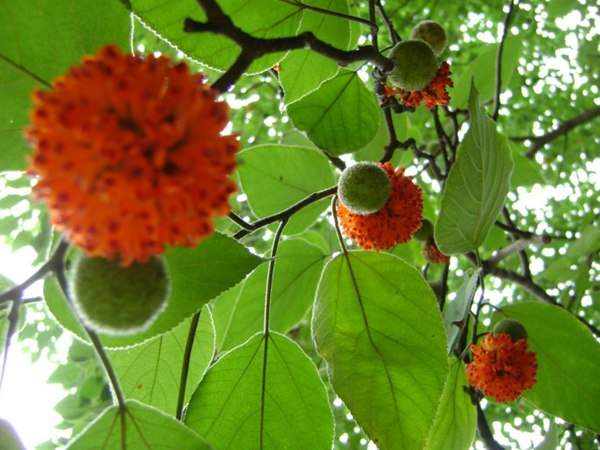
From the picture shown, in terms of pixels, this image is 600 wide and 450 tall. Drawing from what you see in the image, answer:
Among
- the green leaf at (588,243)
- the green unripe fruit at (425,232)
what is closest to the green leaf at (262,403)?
the green unripe fruit at (425,232)

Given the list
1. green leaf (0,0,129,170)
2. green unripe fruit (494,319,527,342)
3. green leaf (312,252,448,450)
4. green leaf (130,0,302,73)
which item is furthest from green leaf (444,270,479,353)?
green leaf (0,0,129,170)

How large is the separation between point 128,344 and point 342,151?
730 millimetres

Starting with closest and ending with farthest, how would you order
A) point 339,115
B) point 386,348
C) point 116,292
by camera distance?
1. point 116,292
2. point 386,348
3. point 339,115

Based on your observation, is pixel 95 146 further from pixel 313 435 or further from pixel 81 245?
pixel 313 435

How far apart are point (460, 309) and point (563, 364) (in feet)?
1.06

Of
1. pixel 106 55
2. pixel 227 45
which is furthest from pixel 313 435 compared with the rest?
pixel 106 55

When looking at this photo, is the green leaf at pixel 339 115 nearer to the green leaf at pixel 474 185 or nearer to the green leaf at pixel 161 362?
the green leaf at pixel 474 185

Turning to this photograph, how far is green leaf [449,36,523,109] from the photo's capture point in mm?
2309

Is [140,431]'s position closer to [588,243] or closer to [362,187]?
[362,187]

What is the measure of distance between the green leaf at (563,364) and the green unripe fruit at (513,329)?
5 centimetres

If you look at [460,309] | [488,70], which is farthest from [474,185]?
[488,70]

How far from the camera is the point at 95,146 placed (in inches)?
25.1

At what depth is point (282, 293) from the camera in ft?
5.86

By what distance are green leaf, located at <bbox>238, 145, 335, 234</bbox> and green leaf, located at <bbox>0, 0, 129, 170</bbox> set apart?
839 mm
